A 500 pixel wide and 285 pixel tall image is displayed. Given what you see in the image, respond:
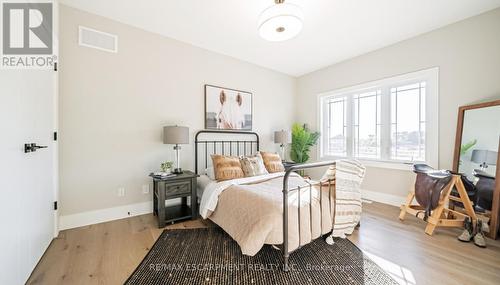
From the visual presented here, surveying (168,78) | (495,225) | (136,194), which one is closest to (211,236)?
(136,194)

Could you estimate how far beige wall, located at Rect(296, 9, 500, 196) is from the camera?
2.41 metres

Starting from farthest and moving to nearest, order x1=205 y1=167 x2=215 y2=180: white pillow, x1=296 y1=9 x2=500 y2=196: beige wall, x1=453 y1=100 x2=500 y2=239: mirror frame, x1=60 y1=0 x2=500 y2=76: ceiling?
x1=205 y1=167 x2=215 y2=180: white pillow → x1=296 y1=9 x2=500 y2=196: beige wall → x1=60 y1=0 x2=500 y2=76: ceiling → x1=453 y1=100 x2=500 y2=239: mirror frame

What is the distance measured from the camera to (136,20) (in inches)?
103

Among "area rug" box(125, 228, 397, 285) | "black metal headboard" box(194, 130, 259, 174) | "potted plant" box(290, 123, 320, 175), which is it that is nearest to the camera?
"area rug" box(125, 228, 397, 285)

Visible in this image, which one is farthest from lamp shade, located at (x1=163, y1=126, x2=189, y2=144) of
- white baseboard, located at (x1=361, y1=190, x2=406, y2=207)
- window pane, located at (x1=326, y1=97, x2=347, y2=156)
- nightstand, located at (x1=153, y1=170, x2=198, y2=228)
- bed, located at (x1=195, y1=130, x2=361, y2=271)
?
white baseboard, located at (x1=361, y1=190, x2=406, y2=207)

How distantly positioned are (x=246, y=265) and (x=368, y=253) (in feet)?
4.08

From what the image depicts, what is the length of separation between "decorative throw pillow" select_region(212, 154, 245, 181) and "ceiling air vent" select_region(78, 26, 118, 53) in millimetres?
2078

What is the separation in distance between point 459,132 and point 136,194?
15.1ft

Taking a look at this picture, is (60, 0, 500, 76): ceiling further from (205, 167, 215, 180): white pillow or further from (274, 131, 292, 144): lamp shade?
(205, 167, 215, 180): white pillow

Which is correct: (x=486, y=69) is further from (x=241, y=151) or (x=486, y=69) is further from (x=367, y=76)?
(x=241, y=151)

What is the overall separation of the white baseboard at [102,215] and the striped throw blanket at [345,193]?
256 centimetres

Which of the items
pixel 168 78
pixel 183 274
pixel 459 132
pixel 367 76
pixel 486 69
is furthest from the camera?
pixel 367 76

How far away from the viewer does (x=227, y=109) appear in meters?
3.60

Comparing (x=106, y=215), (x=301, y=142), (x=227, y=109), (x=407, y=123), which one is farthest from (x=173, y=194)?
(x=407, y=123)
